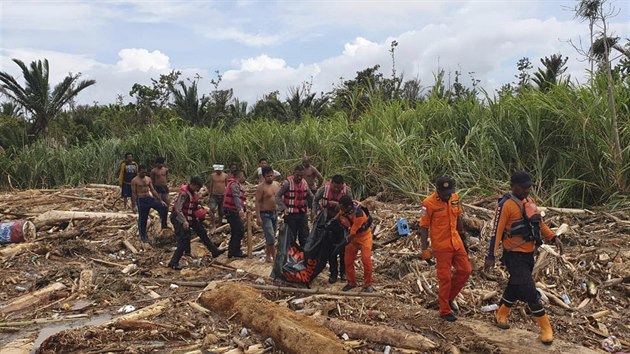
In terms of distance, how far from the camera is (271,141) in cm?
1527

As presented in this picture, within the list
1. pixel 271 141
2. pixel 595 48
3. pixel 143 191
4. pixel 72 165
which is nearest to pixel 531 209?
pixel 595 48

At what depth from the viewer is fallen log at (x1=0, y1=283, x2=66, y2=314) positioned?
697cm

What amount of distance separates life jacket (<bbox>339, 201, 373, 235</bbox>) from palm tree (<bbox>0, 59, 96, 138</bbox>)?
19.1 meters

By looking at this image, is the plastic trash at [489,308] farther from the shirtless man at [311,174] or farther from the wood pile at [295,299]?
the shirtless man at [311,174]

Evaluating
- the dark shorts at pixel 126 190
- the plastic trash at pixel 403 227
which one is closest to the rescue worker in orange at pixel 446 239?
the plastic trash at pixel 403 227

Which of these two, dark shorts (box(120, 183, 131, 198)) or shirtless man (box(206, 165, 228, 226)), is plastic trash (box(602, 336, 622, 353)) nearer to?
shirtless man (box(206, 165, 228, 226))

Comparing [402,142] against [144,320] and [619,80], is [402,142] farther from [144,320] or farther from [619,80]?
[144,320]

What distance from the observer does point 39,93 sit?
2214 cm

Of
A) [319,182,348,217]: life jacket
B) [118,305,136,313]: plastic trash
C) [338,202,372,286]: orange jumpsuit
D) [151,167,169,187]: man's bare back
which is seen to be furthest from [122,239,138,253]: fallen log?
[338,202,372,286]: orange jumpsuit

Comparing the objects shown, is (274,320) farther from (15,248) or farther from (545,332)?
(15,248)

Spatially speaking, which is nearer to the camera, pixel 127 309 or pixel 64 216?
pixel 127 309

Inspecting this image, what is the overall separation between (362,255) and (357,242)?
0.55 ft

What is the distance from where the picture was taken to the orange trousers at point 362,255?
259 inches

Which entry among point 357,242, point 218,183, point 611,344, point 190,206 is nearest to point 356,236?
point 357,242
